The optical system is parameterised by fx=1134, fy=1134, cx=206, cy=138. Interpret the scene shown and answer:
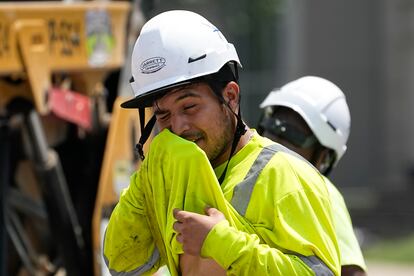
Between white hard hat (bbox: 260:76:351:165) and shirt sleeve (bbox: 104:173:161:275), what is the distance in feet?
4.77

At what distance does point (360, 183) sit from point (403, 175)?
116 cm

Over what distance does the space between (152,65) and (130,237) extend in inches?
20.5

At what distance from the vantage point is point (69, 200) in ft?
20.6

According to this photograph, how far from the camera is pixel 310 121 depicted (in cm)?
465

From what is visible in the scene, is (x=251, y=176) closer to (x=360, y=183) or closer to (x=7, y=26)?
(x=7, y=26)

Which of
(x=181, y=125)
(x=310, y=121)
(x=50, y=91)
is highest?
(x=181, y=125)

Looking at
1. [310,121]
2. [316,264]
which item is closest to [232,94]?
[316,264]

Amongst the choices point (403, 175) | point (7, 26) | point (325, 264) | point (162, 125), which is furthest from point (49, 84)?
point (403, 175)

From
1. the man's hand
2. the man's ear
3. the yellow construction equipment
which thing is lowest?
the yellow construction equipment

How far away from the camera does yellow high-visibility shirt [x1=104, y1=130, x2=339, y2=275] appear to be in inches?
115

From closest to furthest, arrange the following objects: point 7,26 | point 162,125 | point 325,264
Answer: point 325,264 → point 162,125 → point 7,26

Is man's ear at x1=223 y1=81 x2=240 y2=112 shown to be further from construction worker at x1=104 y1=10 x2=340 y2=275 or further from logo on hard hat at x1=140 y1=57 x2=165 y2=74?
logo on hard hat at x1=140 y1=57 x2=165 y2=74

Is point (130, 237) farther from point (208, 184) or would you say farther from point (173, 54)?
→ point (173, 54)

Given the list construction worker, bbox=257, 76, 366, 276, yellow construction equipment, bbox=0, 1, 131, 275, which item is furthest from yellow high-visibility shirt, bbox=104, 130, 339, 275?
yellow construction equipment, bbox=0, 1, 131, 275
